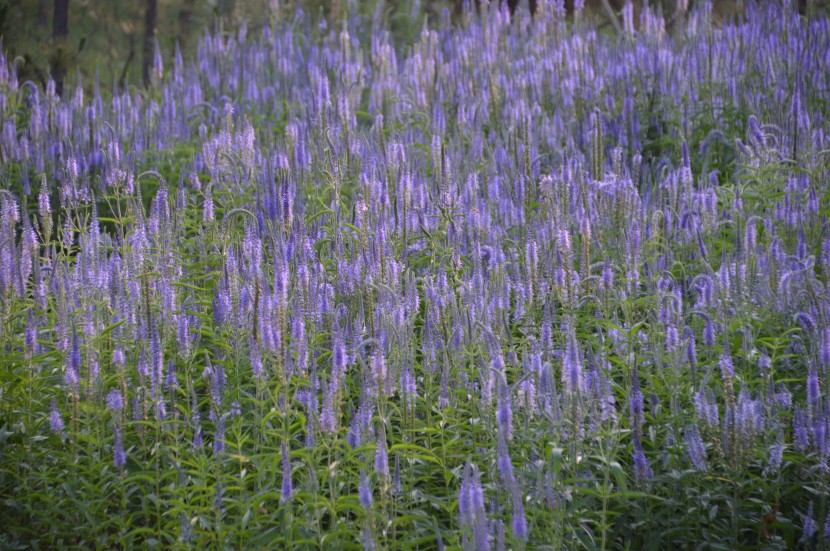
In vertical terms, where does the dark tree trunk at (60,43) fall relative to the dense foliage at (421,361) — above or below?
above

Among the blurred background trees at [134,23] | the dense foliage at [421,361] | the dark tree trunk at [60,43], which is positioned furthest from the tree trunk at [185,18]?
the dense foliage at [421,361]

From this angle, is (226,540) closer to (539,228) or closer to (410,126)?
(539,228)

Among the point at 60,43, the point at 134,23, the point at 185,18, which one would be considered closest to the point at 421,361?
the point at 60,43

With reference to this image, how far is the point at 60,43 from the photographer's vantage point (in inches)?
396

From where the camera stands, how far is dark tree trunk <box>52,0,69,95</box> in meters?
9.99

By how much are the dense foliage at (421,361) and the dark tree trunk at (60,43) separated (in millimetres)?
3393

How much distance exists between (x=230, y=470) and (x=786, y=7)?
25.8 feet

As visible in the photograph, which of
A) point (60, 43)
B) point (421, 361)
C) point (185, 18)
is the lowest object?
point (421, 361)

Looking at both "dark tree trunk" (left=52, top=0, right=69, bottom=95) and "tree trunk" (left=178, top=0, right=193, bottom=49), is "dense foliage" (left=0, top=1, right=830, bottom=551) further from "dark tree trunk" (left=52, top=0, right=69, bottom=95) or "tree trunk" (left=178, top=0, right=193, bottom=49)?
"tree trunk" (left=178, top=0, right=193, bottom=49)

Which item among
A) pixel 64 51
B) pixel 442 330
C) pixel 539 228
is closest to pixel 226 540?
pixel 442 330

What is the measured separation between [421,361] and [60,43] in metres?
6.89

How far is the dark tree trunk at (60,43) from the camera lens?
9.99 metres

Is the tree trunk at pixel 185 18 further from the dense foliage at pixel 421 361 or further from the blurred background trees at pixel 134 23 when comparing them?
the dense foliage at pixel 421 361

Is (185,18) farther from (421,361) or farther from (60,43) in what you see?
(421,361)
